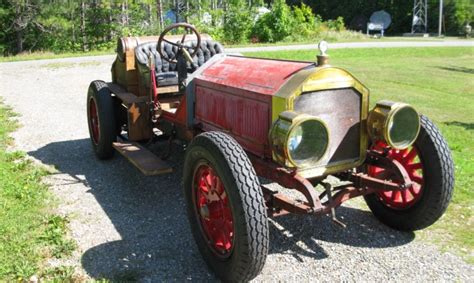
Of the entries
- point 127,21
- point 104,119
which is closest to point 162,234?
point 104,119

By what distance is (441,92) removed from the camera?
425 inches

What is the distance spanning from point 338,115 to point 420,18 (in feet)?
121

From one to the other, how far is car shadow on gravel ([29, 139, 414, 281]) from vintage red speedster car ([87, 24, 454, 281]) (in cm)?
22

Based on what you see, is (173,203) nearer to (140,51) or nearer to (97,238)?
(97,238)

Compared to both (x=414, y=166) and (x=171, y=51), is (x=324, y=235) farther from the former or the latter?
(x=171, y=51)

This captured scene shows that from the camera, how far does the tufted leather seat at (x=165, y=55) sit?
524 centimetres

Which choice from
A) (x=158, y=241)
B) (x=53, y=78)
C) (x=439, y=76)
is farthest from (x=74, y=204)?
(x=439, y=76)

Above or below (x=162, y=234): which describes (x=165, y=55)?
above

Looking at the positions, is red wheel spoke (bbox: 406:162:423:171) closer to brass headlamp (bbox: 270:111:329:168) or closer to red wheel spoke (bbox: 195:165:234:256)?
brass headlamp (bbox: 270:111:329:168)

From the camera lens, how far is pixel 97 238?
12.2ft

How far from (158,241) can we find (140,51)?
260 centimetres

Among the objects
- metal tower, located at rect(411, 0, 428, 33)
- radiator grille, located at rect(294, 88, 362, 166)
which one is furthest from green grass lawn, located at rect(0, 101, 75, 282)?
metal tower, located at rect(411, 0, 428, 33)

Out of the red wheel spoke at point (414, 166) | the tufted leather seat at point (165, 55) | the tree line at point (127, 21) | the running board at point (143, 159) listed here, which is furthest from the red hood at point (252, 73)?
the tree line at point (127, 21)

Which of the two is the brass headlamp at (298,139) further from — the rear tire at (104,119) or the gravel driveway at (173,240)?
the rear tire at (104,119)
